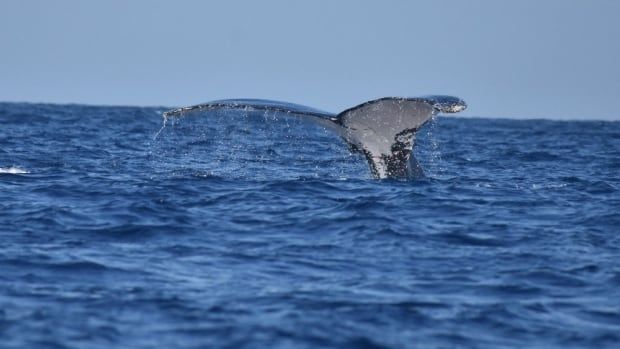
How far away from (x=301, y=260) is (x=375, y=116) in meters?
2.80

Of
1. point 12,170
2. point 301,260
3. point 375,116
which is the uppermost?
point 375,116

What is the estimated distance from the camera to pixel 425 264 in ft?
33.2

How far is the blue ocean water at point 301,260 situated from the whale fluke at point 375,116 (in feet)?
2.28

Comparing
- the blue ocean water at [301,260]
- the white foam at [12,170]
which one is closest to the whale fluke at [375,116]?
the blue ocean water at [301,260]

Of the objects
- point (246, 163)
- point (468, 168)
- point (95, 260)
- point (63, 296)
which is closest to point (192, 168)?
point (246, 163)

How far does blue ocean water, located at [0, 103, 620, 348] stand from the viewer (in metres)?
7.93

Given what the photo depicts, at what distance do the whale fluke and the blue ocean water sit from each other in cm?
69

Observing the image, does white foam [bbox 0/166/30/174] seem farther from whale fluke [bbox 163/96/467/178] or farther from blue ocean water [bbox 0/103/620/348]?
whale fluke [bbox 163/96/467/178]

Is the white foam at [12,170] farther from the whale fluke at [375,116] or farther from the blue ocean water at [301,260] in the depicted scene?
the whale fluke at [375,116]

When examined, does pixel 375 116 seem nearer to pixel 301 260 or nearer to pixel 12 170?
pixel 301 260

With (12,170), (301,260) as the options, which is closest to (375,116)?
(301,260)

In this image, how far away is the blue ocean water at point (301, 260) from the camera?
793cm

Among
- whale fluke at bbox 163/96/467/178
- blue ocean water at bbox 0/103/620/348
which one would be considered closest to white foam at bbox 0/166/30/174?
blue ocean water at bbox 0/103/620/348

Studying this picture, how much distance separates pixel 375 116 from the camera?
12.5m
